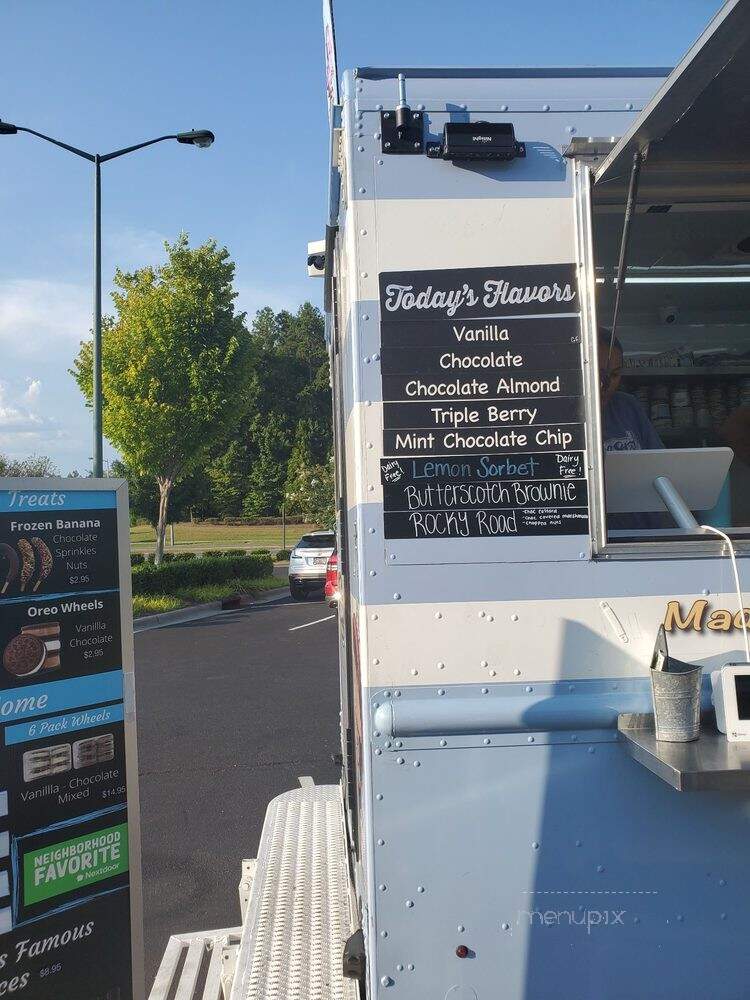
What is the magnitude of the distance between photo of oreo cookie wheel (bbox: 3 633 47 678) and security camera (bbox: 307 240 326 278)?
201cm

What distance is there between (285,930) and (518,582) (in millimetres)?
1495

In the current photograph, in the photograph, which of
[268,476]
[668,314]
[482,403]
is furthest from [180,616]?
[268,476]

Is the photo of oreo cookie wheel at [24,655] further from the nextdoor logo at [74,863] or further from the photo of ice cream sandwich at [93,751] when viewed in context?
the nextdoor logo at [74,863]

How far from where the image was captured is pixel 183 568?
19422 millimetres

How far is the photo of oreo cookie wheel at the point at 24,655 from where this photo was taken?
2736 mm

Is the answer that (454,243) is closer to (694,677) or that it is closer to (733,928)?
(694,677)

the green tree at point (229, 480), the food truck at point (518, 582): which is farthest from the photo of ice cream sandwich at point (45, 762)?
the green tree at point (229, 480)

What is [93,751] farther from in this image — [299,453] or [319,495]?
[299,453]

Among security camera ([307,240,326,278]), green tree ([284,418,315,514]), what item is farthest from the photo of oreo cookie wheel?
green tree ([284,418,315,514])

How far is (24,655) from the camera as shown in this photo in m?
2.77

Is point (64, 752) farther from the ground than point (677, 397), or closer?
closer

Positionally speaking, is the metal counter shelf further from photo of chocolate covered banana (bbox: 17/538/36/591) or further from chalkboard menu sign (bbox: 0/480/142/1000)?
photo of chocolate covered banana (bbox: 17/538/36/591)

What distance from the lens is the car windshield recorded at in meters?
21.9

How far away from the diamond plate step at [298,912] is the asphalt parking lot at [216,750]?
0.96 m
